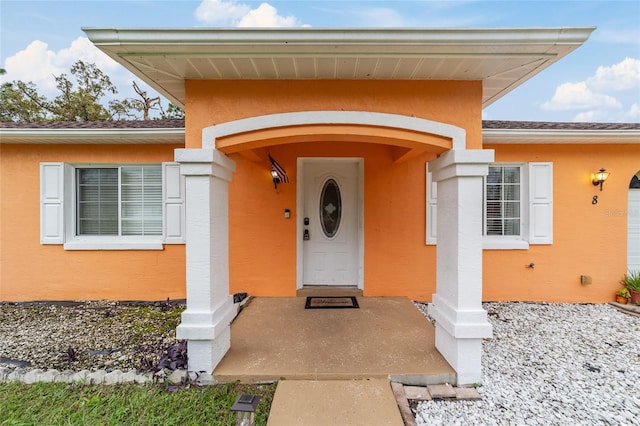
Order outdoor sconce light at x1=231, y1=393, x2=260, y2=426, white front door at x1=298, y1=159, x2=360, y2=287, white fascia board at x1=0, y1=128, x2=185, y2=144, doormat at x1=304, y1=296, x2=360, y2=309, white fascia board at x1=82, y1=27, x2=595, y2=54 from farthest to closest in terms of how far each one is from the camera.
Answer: white front door at x1=298, y1=159, x2=360, y2=287
white fascia board at x1=0, y1=128, x2=185, y2=144
doormat at x1=304, y1=296, x2=360, y2=309
white fascia board at x1=82, y1=27, x2=595, y2=54
outdoor sconce light at x1=231, y1=393, x2=260, y2=426

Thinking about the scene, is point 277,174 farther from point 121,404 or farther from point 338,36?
point 121,404

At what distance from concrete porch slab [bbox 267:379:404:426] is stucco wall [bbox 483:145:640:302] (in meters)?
3.40

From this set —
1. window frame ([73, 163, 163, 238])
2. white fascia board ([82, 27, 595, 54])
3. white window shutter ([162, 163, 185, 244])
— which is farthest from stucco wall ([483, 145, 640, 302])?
window frame ([73, 163, 163, 238])

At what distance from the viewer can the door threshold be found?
14.9 ft

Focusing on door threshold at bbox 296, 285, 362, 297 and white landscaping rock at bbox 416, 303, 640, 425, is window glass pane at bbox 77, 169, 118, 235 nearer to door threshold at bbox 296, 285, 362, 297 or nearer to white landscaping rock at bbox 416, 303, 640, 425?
door threshold at bbox 296, 285, 362, 297

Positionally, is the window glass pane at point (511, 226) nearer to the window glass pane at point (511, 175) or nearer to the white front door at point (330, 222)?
the window glass pane at point (511, 175)

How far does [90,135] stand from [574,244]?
839 cm

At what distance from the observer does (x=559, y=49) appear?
7.43 ft

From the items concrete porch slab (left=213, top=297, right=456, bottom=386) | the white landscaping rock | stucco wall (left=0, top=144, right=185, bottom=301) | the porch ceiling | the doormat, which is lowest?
the white landscaping rock

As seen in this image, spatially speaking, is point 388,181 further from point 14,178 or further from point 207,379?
point 14,178

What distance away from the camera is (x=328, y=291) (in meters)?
4.59

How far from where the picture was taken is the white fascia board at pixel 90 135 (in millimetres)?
4242

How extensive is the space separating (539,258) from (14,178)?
931cm

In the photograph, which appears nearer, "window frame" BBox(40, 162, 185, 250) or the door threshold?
the door threshold
